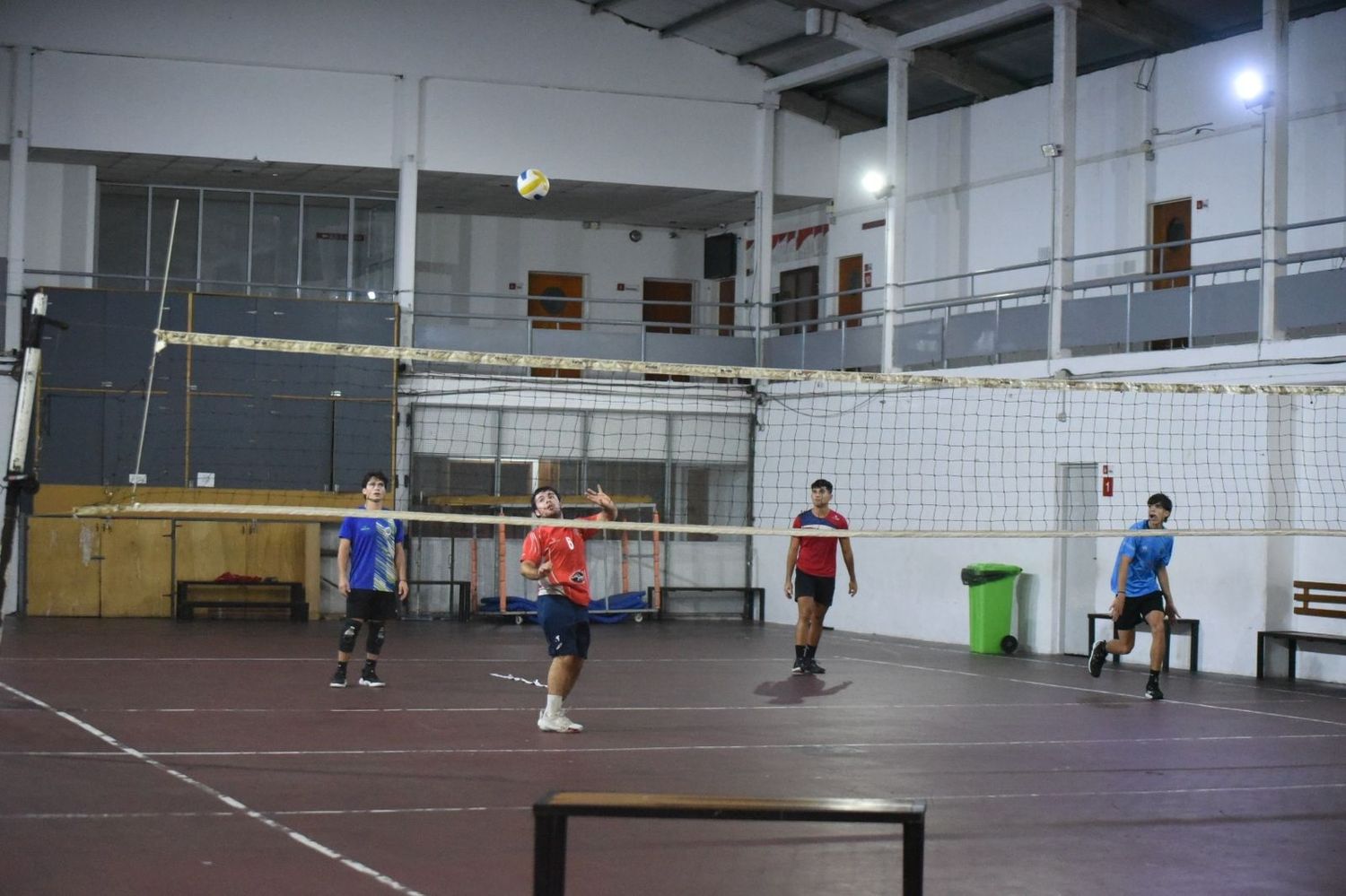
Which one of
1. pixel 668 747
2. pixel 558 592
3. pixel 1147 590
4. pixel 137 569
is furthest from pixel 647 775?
pixel 137 569

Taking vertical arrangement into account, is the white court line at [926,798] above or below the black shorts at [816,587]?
below

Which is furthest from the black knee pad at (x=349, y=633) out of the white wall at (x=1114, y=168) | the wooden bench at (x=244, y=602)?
the white wall at (x=1114, y=168)

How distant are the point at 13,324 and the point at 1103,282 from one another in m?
15.4

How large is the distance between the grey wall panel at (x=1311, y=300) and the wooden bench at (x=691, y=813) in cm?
1386

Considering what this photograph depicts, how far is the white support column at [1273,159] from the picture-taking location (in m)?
17.1

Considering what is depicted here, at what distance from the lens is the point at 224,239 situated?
25562 mm

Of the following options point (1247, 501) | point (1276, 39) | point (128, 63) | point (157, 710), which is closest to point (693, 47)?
point (128, 63)

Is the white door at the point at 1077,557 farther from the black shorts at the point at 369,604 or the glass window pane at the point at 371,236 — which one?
the glass window pane at the point at 371,236

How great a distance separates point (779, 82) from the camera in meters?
26.0

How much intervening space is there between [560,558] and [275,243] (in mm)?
16638

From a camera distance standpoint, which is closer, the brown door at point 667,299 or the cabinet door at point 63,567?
the cabinet door at point 63,567

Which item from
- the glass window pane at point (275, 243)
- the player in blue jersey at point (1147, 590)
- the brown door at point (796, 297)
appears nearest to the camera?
the player in blue jersey at point (1147, 590)

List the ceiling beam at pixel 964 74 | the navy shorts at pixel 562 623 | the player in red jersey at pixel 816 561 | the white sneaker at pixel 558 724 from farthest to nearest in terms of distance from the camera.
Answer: the ceiling beam at pixel 964 74, the player in red jersey at pixel 816 561, the white sneaker at pixel 558 724, the navy shorts at pixel 562 623

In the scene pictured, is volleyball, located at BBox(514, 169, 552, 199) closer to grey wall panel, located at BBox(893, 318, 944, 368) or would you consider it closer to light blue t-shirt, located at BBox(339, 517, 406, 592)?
grey wall panel, located at BBox(893, 318, 944, 368)
